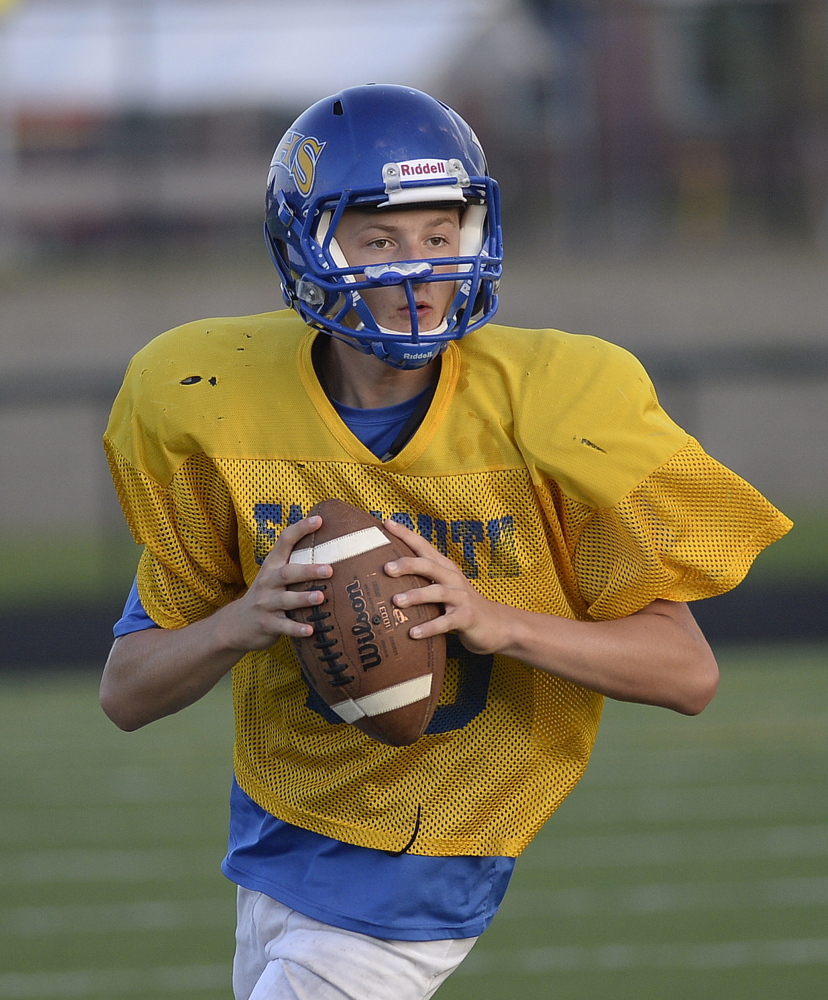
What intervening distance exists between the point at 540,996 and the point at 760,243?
39.7 ft

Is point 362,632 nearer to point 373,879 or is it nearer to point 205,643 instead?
point 205,643

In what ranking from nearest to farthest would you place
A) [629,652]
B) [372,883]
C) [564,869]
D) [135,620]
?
[629,652], [372,883], [135,620], [564,869]

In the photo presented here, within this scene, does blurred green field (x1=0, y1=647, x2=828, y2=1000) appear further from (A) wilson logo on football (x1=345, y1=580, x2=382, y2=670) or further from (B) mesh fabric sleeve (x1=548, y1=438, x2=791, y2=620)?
(A) wilson logo on football (x1=345, y1=580, x2=382, y2=670)

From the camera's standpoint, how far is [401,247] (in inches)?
86.4

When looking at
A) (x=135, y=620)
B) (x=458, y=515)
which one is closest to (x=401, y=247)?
(x=458, y=515)

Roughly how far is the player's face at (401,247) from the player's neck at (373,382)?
157 millimetres

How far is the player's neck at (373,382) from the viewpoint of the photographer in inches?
92.0

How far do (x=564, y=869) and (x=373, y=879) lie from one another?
2725 millimetres

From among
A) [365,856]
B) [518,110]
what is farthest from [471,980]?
[518,110]

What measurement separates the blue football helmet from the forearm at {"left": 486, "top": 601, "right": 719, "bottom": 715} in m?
0.44

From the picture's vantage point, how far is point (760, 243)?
48.8 ft

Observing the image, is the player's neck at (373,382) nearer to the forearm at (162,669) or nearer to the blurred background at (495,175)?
the forearm at (162,669)

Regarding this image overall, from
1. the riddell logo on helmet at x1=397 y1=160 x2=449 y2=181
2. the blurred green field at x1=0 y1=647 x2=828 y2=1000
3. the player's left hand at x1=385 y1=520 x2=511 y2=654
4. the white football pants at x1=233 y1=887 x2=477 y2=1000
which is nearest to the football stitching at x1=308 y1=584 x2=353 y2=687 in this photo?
the player's left hand at x1=385 y1=520 x2=511 y2=654

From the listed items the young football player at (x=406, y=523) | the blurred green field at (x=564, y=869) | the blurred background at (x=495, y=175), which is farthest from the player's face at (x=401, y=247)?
the blurred background at (x=495, y=175)
